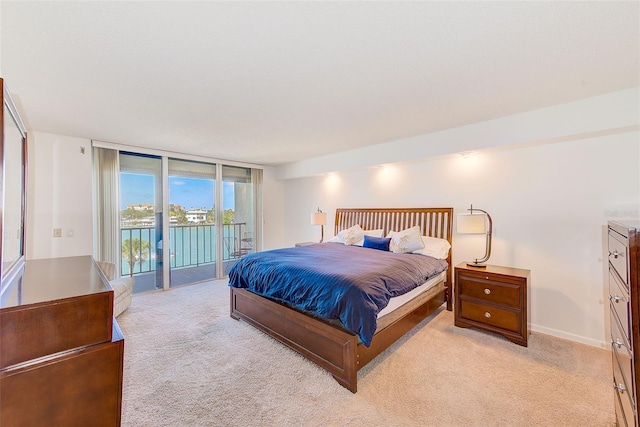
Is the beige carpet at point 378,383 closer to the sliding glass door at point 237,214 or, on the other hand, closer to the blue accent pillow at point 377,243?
the blue accent pillow at point 377,243

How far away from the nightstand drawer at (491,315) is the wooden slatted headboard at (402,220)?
2.26ft

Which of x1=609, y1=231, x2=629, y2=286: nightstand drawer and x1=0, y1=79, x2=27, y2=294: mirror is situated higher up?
x1=0, y1=79, x2=27, y2=294: mirror

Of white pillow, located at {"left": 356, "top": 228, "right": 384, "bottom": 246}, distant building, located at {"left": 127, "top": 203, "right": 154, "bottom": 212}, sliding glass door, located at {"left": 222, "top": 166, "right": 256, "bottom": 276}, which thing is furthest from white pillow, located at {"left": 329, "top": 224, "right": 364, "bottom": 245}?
distant building, located at {"left": 127, "top": 203, "right": 154, "bottom": 212}

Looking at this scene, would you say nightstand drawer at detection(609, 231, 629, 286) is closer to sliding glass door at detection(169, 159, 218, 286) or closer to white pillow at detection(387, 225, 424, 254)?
white pillow at detection(387, 225, 424, 254)

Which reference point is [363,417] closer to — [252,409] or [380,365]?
[380,365]

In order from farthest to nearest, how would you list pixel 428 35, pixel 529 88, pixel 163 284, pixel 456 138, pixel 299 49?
1. pixel 163 284
2. pixel 456 138
3. pixel 529 88
4. pixel 299 49
5. pixel 428 35

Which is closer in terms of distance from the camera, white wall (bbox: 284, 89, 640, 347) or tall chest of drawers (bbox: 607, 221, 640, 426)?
tall chest of drawers (bbox: 607, 221, 640, 426)

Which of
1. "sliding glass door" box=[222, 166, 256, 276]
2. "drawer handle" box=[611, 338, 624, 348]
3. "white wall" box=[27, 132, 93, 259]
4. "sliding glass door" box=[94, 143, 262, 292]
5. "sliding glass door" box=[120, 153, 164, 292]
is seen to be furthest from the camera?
"sliding glass door" box=[222, 166, 256, 276]

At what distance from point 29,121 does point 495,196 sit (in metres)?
6.03

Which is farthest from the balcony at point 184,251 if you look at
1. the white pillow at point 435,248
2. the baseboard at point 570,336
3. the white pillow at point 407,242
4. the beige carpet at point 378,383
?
the baseboard at point 570,336

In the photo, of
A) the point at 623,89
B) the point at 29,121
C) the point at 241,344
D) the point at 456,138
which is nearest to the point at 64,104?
the point at 29,121

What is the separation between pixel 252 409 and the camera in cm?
193

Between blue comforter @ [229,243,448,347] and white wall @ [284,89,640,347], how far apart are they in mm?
1003

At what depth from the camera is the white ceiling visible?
1.49 metres
